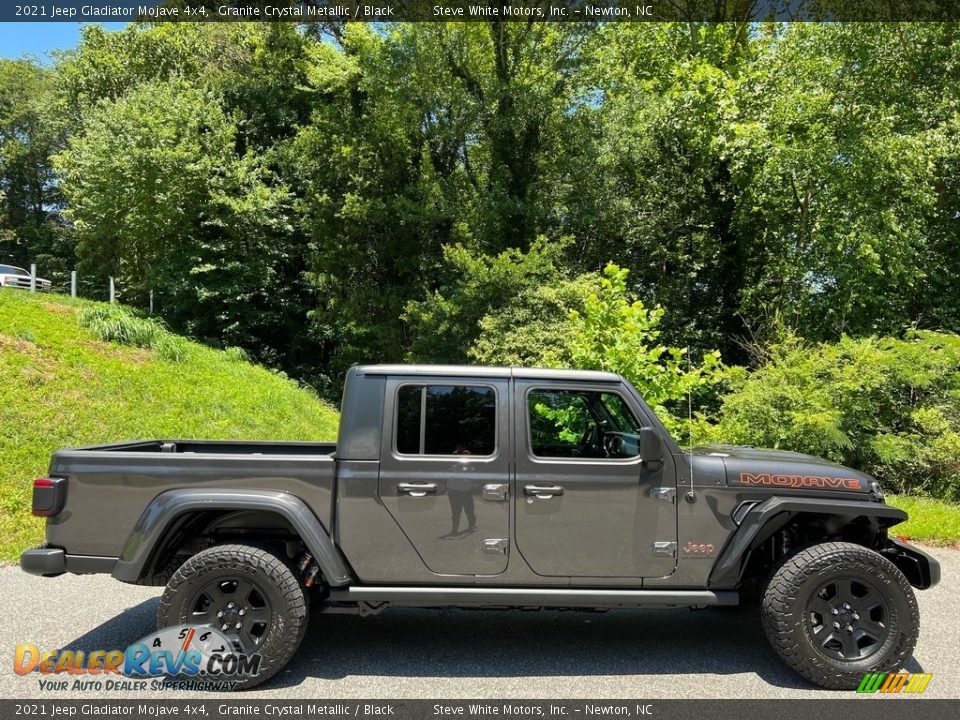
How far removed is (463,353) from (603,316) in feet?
25.4

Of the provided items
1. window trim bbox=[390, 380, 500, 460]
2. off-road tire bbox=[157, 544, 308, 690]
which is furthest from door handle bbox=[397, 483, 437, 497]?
off-road tire bbox=[157, 544, 308, 690]

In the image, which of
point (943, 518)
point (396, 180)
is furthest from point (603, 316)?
point (396, 180)

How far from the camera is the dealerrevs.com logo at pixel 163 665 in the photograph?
3920mm

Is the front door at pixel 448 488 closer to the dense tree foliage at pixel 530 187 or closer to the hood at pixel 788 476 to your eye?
the hood at pixel 788 476

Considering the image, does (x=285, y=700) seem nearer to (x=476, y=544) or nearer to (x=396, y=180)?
(x=476, y=544)

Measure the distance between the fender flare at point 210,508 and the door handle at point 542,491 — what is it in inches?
45.4

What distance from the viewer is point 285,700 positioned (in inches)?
149

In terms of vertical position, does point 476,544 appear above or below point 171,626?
above

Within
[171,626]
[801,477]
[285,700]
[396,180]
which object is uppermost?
[396,180]

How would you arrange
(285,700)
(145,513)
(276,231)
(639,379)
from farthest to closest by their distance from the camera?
(276,231) < (639,379) < (145,513) < (285,700)

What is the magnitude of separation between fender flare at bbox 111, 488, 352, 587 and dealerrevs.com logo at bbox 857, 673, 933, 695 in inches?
118

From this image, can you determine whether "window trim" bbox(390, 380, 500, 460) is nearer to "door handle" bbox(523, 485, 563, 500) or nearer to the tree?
"door handle" bbox(523, 485, 563, 500)

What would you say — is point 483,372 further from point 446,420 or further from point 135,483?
point 135,483

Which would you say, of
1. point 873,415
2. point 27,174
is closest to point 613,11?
point 873,415
